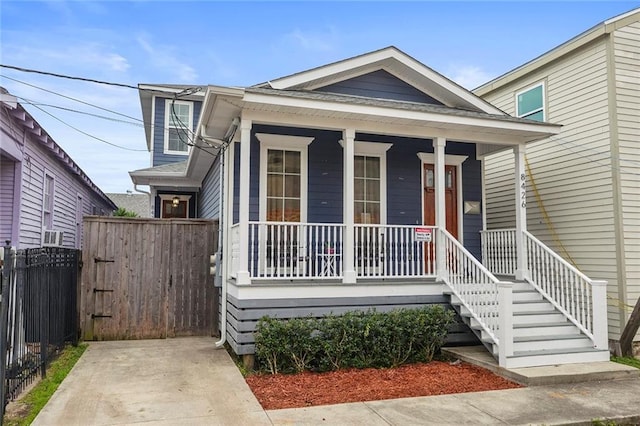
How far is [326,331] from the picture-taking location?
6051 millimetres

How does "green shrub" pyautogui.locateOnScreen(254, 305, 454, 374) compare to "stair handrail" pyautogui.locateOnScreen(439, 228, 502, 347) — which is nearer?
"green shrub" pyautogui.locateOnScreen(254, 305, 454, 374)

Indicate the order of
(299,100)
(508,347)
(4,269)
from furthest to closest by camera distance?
(299,100) < (508,347) < (4,269)

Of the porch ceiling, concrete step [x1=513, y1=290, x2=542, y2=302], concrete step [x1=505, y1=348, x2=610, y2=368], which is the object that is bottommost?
concrete step [x1=505, y1=348, x2=610, y2=368]

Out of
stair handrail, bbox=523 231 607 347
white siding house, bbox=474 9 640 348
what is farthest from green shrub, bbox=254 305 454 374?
white siding house, bbox=474 9 640 348

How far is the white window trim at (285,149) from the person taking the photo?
7781mm

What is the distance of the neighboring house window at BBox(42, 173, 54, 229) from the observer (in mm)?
9934

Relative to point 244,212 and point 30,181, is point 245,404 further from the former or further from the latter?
point 30,181

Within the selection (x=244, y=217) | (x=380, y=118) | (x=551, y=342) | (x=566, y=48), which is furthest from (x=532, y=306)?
(x=566, y=48)

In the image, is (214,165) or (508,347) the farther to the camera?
(214,165)

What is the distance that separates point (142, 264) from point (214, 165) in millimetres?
3047

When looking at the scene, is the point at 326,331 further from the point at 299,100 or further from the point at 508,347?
the point at 299,100

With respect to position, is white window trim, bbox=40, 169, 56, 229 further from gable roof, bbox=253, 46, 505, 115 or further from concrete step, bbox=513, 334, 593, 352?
concrete step, bbox=513, 334, 593, 352

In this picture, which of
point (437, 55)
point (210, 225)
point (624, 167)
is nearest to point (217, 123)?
point (210, 225)

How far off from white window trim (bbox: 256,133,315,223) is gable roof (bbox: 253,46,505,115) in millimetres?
848
